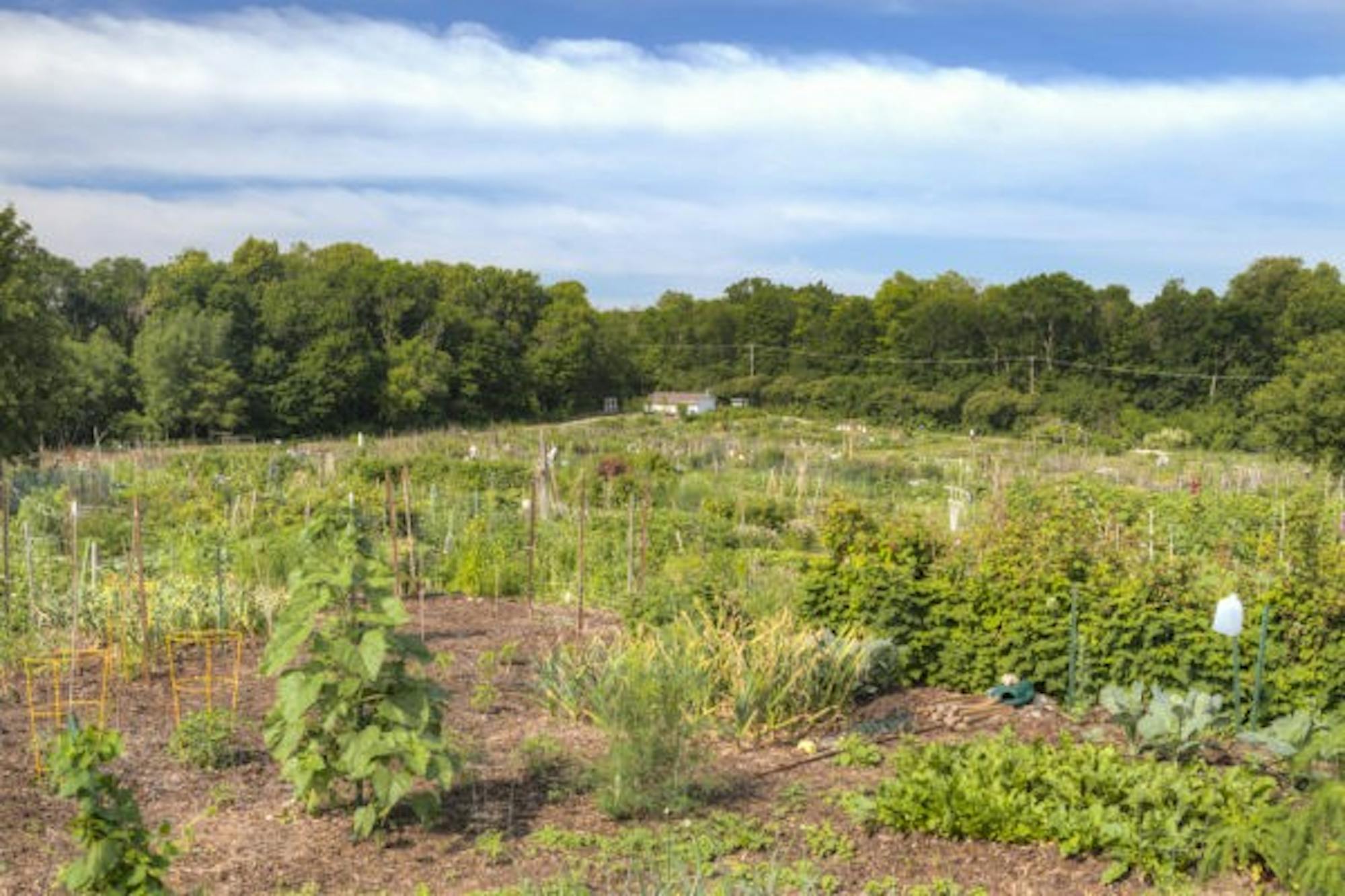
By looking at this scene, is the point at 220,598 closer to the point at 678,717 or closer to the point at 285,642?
the point at 285,642

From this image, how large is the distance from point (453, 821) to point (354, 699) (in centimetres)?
80

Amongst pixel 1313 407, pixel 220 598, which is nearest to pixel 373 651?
pixel 220 598

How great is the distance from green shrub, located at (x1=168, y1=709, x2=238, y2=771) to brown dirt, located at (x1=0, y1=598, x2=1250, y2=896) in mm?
73

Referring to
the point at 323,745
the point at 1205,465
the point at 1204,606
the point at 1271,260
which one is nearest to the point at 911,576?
the point at 1204,606

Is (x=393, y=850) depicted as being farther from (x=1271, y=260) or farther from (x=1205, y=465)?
(x=1271, y=260)

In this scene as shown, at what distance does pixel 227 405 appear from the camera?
42.2 metres

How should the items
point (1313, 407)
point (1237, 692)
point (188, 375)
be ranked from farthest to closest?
point (188, 375), point (1313, 407), point (1237, 692)

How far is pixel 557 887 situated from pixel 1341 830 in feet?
9.31

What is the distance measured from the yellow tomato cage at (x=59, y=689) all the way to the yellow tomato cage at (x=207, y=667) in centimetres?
40

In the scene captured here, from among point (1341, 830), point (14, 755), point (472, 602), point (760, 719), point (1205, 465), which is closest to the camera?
point (1341, 830)

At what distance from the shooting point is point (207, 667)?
6.95 metres

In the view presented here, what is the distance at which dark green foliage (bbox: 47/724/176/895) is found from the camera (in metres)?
3.58

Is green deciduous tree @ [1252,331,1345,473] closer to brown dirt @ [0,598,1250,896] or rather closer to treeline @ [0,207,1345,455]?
brown dirt @ [0,598,1250,896]

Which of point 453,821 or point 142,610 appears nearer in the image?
point 453,821
